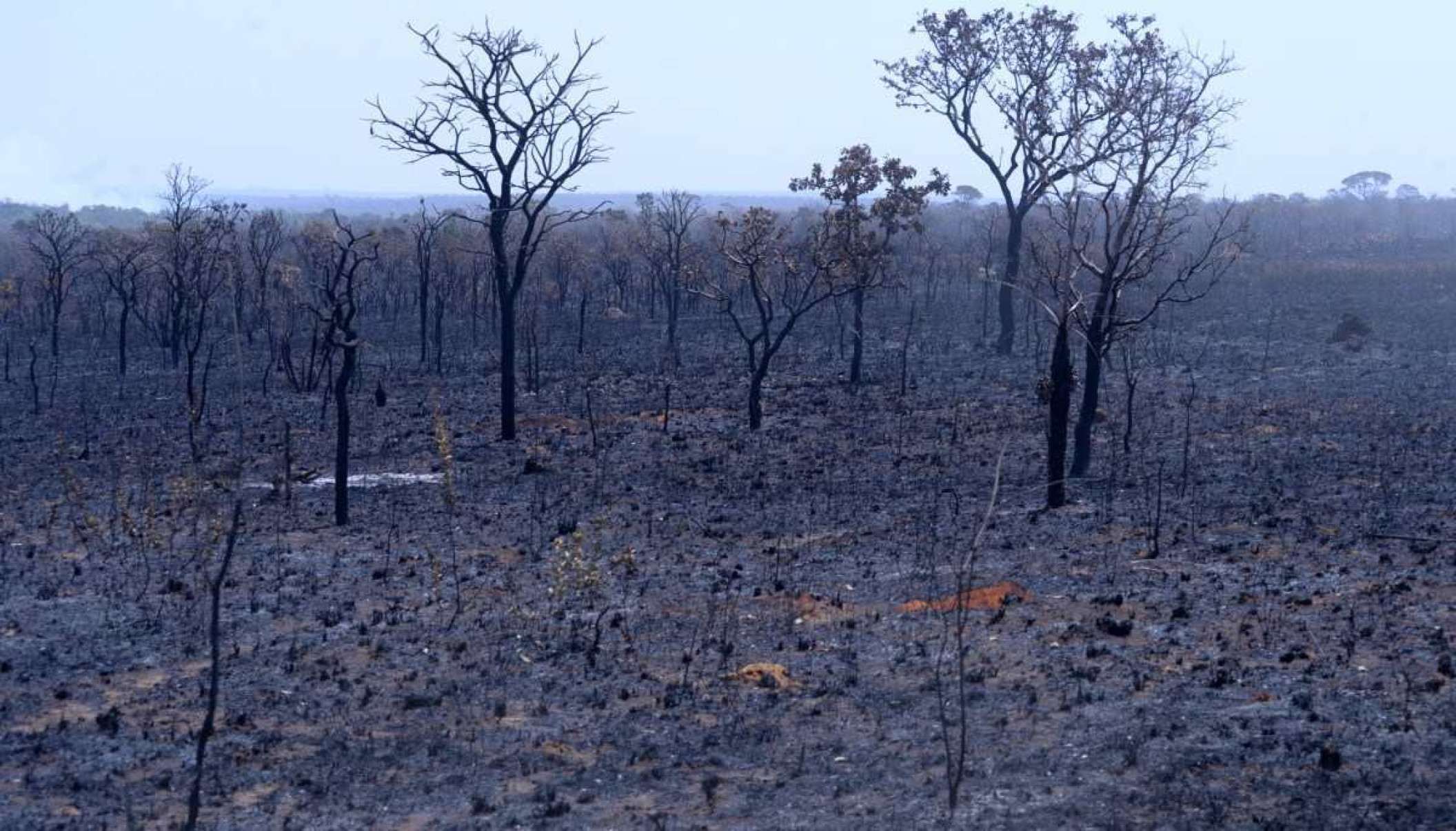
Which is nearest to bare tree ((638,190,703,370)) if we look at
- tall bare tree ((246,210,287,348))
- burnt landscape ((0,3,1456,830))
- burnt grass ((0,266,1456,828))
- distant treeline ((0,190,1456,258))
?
distant treeline ((0,190,1456,258))

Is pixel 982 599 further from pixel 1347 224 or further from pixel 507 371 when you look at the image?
pixel 1347 224

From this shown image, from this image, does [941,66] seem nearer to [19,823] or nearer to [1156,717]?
[1156,717]

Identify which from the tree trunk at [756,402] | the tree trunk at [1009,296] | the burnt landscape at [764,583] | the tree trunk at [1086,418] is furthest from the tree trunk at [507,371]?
the tree trunk at [1009,296]

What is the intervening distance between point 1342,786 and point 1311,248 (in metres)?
81.8

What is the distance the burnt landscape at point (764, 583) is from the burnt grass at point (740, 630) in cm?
6

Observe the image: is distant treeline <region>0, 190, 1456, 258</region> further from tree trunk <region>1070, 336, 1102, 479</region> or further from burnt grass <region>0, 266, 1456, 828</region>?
tree trunk <region>1070, 336, 1102, 479</region>

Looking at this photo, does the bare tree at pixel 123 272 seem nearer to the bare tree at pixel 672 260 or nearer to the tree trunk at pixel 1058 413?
the bare tree at pixel 672 260

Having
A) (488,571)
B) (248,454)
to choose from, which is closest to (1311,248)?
(248,454)

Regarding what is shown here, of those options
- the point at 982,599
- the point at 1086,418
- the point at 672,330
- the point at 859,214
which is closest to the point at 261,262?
the point at 672,330

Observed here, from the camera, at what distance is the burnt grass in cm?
968

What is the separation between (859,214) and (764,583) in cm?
2087

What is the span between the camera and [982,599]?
1487cm

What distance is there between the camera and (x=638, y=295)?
220 feet

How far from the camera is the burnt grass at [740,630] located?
968 centimetres
